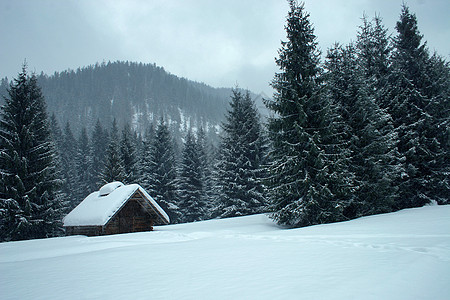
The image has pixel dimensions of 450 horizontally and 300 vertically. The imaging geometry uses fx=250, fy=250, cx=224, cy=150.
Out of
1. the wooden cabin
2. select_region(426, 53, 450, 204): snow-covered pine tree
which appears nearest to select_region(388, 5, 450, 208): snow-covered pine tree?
select_region(426, 53, 450, 204): snow-covered pine tree

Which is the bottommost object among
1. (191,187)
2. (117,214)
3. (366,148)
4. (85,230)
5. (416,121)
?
(85,230)

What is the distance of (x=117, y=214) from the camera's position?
62.4 feet

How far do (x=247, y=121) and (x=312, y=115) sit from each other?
12.7 metres

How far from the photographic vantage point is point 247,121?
28.6m

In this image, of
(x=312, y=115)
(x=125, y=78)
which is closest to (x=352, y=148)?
(x=312, y=115)

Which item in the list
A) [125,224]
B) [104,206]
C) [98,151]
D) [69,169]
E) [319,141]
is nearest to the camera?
[319,141]

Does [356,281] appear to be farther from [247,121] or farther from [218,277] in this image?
[247,121]

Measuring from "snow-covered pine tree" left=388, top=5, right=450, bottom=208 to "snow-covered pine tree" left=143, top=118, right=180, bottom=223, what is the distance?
82.2ft

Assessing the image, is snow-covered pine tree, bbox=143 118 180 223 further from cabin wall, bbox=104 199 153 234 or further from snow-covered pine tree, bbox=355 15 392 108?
snow-covered pine tree, bbox=355 15 392 108

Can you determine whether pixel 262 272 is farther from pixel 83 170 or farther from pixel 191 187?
pixel 83 170

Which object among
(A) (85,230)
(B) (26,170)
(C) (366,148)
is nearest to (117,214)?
(A) (85,230)

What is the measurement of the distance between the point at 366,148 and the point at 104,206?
19257mm

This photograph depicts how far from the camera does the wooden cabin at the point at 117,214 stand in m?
18.0

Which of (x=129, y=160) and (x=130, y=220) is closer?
(x=130, y=220)
